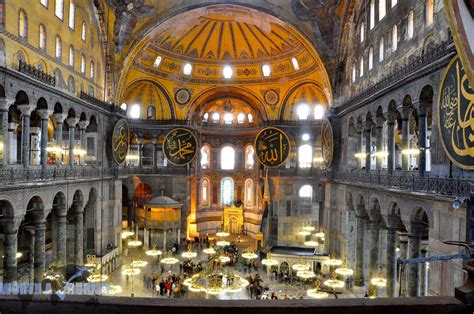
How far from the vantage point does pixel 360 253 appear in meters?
16.6

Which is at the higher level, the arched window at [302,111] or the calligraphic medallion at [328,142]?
the arched window at [302,111]

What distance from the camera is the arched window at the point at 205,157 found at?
98.2 feet

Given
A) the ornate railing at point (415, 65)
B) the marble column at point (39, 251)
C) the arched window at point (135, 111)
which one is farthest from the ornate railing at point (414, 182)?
the arched window at point (135, 111)

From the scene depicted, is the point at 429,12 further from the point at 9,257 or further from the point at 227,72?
the point at 227,72

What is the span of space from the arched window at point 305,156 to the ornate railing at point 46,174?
1239 cm

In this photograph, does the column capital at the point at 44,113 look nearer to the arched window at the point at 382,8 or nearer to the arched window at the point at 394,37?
the arched window at the point at 394,37

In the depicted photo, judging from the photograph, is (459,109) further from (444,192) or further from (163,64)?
(163,64)

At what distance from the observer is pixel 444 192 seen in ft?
29.7

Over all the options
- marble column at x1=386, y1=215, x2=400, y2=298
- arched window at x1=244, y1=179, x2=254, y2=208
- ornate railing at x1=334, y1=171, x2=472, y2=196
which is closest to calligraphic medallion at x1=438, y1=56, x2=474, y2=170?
ornate railing at x1=334, y1=171, x2=472, y2=196

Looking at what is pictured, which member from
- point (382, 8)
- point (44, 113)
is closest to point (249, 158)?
point (382, 8)

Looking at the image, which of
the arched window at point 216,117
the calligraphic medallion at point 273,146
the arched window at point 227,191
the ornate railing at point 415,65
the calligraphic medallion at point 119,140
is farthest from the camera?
the arched window at point 227,191

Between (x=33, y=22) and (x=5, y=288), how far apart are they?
11057 millimetres

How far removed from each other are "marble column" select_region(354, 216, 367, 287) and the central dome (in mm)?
10348

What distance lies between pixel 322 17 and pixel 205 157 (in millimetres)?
14070
